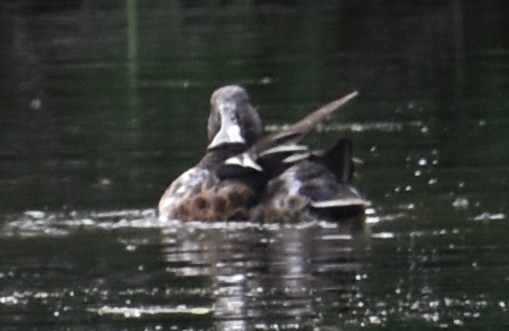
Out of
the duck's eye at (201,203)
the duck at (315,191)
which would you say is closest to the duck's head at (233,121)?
the duck's eye at (201,203)

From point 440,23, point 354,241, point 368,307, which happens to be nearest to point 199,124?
point 354,241

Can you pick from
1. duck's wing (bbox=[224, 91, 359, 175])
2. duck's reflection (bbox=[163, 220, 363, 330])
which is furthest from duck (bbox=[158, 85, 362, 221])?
duck's reflection (bbox=[163, 220, 363, 330])

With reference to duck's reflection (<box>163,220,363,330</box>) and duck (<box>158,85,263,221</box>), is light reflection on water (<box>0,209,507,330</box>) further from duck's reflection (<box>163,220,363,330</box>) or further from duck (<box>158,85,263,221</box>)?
duck (<box>158,85,263,221</box>)

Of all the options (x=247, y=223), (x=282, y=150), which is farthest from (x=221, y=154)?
(x=247, y=223)

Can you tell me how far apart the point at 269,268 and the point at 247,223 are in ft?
5.69

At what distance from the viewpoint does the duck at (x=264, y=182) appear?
14211mm

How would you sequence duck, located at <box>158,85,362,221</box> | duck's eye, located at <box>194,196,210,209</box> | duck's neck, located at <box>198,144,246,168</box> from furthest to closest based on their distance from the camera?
duck's neck, located at <box>198,144,246,168</box>
duck's eye, located at <box>194,196,210,209</box>
duck, located at <box>158,85,362,221</box>

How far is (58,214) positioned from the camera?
48.6 feet

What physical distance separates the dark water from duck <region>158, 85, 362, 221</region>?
12 centimetres

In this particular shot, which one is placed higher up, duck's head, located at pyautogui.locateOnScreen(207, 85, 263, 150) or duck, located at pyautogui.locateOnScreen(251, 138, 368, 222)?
duck's head, located at pyautogui.locateOnScreen(207, 85, 263, 150)

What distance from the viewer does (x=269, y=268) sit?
12617 mm

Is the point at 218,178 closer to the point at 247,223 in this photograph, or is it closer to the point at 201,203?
the point at 201,203

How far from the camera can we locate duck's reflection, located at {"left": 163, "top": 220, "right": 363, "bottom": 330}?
1127 cm

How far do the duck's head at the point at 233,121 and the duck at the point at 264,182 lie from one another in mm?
82
